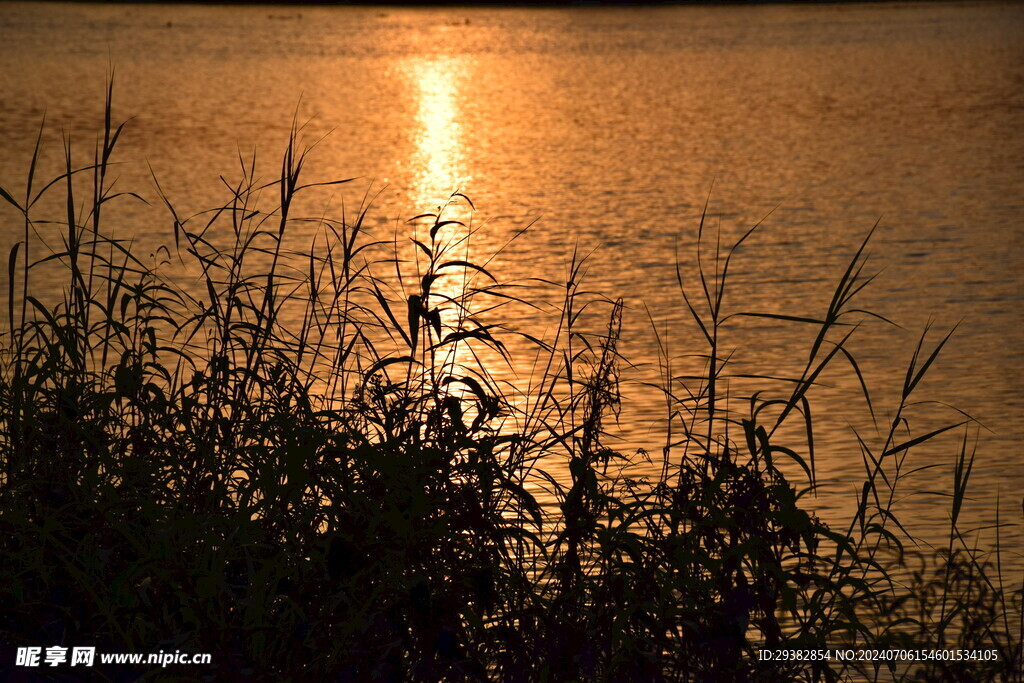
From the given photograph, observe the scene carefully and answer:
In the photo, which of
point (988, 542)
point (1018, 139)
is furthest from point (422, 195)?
point (988, 542)

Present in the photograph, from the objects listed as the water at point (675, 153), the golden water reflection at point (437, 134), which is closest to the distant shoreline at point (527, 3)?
the water at point (675, 153)

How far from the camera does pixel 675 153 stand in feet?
47.5

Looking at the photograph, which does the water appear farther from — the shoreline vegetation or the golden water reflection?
the shoreline vegetation

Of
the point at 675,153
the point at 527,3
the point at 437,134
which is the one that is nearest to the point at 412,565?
the point at 675,153

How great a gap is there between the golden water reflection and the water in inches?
2.4

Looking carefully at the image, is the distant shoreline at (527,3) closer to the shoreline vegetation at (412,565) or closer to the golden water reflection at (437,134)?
the golden water reflection at (437,134)

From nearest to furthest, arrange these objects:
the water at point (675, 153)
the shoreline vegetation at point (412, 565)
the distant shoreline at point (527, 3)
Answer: the shoreline vegetation at point (412, 565)
the water at point (675, 153)
the distant shoreline at point (527, 3)

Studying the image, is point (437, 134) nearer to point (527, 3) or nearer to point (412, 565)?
point (412, 565)

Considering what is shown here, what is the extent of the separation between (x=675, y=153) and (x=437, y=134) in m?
3.43

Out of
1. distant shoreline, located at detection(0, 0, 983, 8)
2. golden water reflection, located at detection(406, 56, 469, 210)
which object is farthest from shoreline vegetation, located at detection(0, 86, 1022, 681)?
distant shoreline, located at detection(0, 0, 983, 8)

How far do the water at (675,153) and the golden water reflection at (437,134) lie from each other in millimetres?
61

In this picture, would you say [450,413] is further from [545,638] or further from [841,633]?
[841,633]

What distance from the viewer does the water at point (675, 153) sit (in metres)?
6.96

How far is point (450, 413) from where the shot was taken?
376cm
